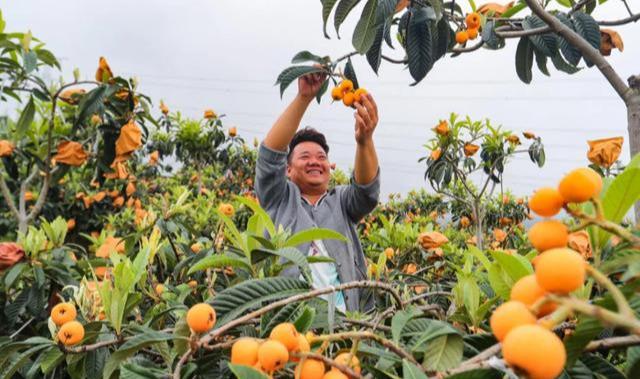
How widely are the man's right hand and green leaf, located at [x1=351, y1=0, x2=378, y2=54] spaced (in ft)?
2.11

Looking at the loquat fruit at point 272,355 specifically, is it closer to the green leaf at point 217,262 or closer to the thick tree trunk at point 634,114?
the green leaf at point 217,262

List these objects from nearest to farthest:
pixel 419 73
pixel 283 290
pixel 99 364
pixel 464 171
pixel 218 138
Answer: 1. pixel 283 290
2. pixel 99 364
3. pixel 419 73
4. pixel 464 171
5. pixel 218 138

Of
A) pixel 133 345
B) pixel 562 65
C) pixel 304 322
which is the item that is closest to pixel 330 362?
pixel 304 322

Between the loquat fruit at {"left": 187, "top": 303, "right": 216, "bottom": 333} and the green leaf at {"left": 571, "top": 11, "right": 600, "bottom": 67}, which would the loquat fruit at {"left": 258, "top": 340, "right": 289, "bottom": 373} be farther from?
the green leaf at {"left": 571, "top": 11, "right": 600, "bottom": 67}

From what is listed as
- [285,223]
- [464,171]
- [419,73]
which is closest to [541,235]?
[419,73]

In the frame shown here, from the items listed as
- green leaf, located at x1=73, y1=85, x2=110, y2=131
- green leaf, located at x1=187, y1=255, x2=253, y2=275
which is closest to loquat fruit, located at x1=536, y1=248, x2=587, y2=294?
green leaf, located at x1=187, y1=255, x2=253, y2=275

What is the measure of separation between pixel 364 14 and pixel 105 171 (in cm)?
245

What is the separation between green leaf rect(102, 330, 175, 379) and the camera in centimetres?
76

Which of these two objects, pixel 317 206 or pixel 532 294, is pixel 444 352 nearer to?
pixel 532 294

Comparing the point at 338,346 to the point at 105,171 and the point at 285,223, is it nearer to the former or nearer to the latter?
the point at 285,223

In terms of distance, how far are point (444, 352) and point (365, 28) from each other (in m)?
0.90

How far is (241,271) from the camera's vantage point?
3.82 ft

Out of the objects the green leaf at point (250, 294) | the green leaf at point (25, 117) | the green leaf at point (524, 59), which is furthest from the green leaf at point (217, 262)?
the green leaf at point (25, 117)

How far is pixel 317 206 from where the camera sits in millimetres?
2314
